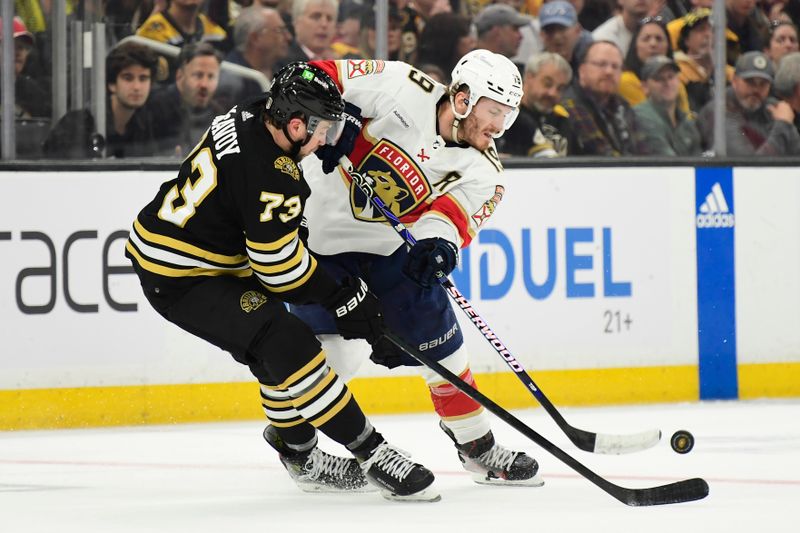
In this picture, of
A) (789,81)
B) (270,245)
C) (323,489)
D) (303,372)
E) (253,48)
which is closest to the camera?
(270,245)

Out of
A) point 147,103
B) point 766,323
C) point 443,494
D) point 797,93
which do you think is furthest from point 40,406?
point 797,93

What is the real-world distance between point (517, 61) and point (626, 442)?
A: 2.36m

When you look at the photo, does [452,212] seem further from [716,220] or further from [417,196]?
[716,220]

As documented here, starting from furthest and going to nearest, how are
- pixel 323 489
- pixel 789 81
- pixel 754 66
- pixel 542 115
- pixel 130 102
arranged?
pixel 789 81, pixel 754 66, pixel 542 115, pixel 130 102, pixel 323 489

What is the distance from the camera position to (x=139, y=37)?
4.86 meters

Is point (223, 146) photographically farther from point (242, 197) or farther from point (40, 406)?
point (40, 406)

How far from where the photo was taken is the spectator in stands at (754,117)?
18.0 ft

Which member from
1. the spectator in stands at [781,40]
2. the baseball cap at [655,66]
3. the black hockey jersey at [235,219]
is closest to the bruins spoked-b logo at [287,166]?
the black hockey jersey at [235,219]

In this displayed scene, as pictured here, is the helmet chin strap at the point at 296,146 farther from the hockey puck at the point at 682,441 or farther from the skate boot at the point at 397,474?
the hockey puck at the point at 682,441

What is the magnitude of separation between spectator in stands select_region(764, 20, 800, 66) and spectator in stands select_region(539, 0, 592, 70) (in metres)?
0.81

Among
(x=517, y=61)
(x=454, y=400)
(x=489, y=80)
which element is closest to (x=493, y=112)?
(x=489, y=80)

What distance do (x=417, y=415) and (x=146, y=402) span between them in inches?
38.7

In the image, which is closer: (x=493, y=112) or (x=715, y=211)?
(x=493, y=112)

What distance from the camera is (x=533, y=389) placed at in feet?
11.4
